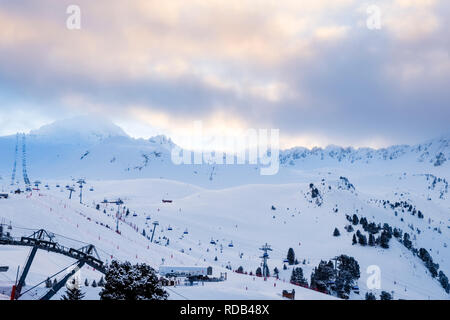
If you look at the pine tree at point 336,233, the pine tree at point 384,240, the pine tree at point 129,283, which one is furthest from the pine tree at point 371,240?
the pine tree at point 129,283

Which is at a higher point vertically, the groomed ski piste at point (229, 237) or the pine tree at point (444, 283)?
the groomed ski piste at point (229, 237)

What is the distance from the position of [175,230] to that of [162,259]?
182ft

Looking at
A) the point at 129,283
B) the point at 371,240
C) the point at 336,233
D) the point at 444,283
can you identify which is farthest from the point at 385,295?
the point at 129,283

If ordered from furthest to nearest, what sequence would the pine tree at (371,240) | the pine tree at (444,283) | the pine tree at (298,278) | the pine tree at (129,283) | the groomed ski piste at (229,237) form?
the pine tree at (371,240), the pine tree at (444,283), the pine tree at (298,278), the groomed ski piste at (229,237), the pine tree at (129,283)

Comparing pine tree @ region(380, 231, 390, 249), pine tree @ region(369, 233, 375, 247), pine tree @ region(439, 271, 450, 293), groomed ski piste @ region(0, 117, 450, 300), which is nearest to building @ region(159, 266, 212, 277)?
groomed ski piste @ region(0, 117, 450, 300)

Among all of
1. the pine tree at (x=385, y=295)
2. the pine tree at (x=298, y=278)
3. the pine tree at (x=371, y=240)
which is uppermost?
the pine tree at (x=371, y=240)

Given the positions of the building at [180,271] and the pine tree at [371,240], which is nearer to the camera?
the building at [180,271]

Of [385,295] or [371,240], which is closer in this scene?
[385,295]

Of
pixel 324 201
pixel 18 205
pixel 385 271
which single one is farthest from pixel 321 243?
pixel 18 205

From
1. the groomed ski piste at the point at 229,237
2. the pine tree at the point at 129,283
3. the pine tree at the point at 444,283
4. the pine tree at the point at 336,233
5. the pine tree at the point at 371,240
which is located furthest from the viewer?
the pine tree at the point at 336,233

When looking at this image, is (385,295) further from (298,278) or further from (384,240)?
(384,240)

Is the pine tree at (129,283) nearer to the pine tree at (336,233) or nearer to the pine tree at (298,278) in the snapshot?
the pine tree at (298,278)
